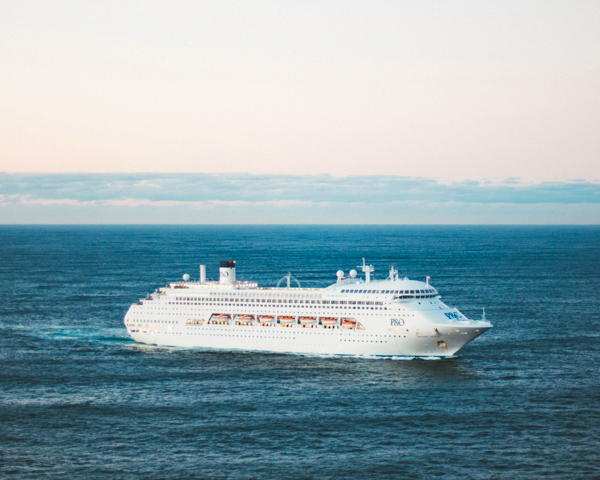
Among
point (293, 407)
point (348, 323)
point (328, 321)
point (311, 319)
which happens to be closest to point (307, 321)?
point (311, 319)

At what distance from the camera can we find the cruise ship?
57844mm

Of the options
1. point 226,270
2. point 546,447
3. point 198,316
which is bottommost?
point 546,447

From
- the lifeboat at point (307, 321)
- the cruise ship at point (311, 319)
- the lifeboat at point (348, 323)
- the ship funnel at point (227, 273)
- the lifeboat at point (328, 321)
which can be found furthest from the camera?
the ship funnel at point (227, 273)

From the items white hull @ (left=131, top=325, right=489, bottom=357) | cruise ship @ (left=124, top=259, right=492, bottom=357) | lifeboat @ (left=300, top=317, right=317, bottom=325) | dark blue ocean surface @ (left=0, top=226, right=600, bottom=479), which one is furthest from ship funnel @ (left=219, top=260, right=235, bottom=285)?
lifeboat @ (left=300, top=317, right=317, bottom=325)

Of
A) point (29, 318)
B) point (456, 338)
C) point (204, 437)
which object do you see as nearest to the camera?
point (204, 437)

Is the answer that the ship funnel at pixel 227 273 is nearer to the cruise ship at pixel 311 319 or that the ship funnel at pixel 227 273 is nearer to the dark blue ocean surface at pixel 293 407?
the cruise ship at pixel 311 319

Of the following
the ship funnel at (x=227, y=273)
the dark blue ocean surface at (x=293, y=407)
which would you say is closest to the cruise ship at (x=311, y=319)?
the ship funnel at (x=227, y=273)

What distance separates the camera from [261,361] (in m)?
58.2

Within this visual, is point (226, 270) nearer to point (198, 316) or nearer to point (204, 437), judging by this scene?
point (198, 316)

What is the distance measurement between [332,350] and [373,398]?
12616 mm

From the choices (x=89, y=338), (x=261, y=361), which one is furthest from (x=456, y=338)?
(x=89, y=338)

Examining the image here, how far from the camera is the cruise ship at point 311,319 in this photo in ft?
190

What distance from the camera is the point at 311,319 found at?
201 ft

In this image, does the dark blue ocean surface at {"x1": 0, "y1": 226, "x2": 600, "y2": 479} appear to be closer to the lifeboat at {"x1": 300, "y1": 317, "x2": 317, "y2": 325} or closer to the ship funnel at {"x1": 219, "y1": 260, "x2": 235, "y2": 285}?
the lifeboat at {"x1": 300, "y1": 317, "x2": 317, "y2": 325}
